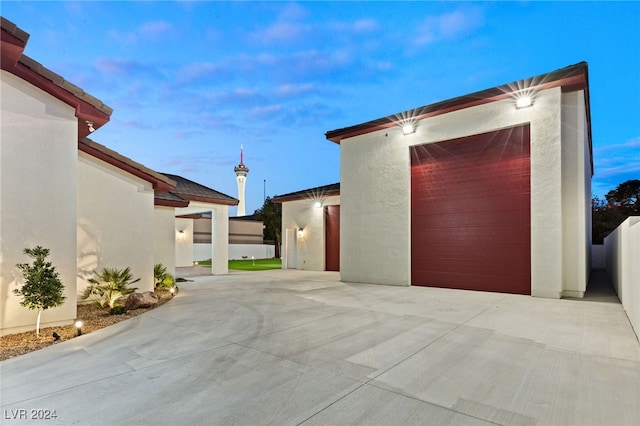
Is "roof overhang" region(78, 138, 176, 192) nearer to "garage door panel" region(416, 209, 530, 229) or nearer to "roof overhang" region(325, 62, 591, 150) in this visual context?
"roof overhang" region(325, 62, 591, 150)

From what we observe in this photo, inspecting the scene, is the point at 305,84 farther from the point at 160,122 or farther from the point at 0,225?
the point at 0,225

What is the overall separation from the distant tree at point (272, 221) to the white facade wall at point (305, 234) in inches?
486

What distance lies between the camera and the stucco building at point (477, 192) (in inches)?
320

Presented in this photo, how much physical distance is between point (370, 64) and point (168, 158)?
5380 centimetres

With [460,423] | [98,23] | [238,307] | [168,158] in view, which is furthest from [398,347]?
[168,158]

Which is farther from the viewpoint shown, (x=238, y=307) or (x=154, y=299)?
(x=154, y=299)

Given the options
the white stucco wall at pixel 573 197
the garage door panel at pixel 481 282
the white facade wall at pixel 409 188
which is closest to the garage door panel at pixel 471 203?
the white facade wall at pixel 409 188

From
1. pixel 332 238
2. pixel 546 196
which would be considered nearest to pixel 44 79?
pixel 546 196

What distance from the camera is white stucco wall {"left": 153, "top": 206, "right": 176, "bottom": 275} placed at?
11.7 metres

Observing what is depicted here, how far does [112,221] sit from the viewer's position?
818 cm

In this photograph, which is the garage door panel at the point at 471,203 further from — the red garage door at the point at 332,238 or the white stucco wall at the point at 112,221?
the white stucco wall at the point at 112,221

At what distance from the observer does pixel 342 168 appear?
1245 centimetres

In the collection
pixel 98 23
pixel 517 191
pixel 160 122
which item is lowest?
pixel 517 191

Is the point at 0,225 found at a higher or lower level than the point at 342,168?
lower
